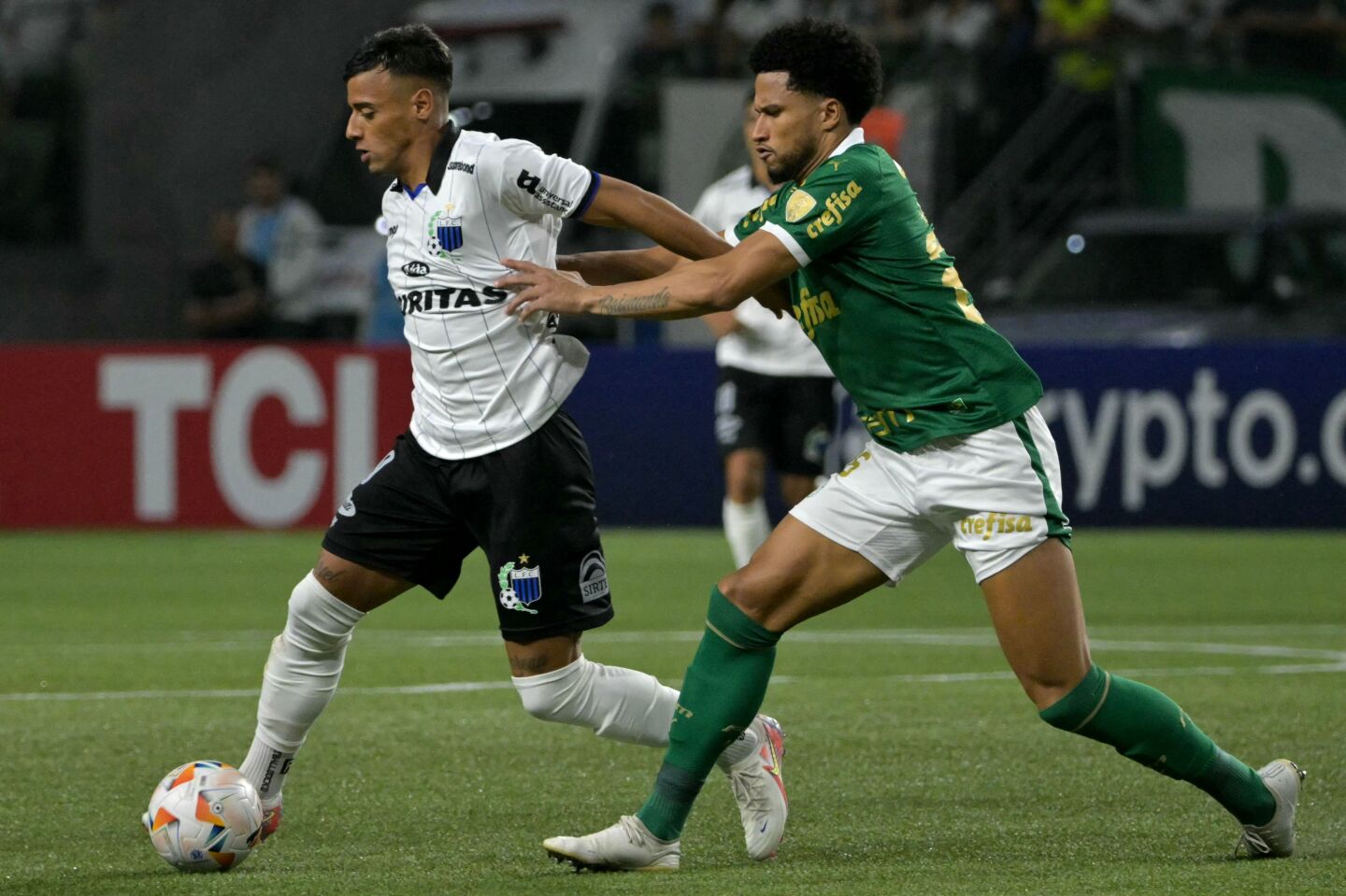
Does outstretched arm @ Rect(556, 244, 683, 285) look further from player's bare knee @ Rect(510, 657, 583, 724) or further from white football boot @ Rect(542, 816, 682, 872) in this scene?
white football boot @ Rect(542, 816, 682, 872)

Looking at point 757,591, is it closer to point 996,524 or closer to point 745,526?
point 996,524

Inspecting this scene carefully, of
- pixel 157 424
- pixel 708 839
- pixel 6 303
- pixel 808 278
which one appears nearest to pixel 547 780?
pixel 708 839

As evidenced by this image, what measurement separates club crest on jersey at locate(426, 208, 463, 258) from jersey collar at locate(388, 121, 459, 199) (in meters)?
0.08

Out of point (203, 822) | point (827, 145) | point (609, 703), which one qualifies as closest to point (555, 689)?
point (609, 703)

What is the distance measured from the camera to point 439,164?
5723mm

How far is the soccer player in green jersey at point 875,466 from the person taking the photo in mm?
5207

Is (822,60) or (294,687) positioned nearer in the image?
(822,60)

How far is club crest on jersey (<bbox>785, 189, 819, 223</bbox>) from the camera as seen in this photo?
5156mm

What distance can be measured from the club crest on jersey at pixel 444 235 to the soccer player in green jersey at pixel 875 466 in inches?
13.7

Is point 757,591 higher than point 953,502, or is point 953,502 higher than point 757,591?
point 953,502

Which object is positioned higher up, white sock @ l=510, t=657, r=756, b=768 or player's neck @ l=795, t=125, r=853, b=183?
player's neck @ l=795, t=125, r=853, b=183

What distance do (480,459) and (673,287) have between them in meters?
0.76

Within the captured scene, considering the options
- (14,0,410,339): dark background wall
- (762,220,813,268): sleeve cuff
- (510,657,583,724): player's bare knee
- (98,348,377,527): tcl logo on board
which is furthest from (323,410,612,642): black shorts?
(14,0,410,339): dark background wall

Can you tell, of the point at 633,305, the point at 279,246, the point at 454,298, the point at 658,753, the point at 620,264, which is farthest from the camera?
the point at 279,246
